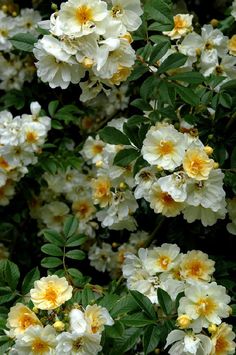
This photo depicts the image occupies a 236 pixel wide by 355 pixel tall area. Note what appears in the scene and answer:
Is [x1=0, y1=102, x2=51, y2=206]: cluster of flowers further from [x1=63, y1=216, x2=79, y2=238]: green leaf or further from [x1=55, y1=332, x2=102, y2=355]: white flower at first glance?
[x1=55, y1=332, x2=102, y2=355]: white flower

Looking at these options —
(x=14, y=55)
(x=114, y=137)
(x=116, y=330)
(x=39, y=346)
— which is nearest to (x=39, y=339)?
(x=39, y=346)

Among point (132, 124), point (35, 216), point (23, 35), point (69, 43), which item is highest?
point (69, 43)

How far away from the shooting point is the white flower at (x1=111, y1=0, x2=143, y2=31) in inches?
67.0

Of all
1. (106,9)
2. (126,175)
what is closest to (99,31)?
(106,9)

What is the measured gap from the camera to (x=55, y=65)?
67.7 inches

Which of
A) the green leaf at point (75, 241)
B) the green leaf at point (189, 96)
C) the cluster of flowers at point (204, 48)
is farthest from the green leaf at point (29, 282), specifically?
the cluster of flowers at point (204, 48)

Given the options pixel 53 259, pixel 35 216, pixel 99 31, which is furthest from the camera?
pixel 35 216

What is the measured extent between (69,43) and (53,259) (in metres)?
0.64

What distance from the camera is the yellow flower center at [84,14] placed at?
1596mm

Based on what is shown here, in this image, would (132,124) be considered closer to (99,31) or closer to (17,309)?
(99,31)

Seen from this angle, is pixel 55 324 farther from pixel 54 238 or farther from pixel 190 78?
pixel 190 78

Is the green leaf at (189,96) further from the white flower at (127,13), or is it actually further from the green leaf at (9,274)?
the green leaf at (9,274)

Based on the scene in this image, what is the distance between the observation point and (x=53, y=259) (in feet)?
6.35

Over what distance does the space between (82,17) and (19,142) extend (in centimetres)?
76
